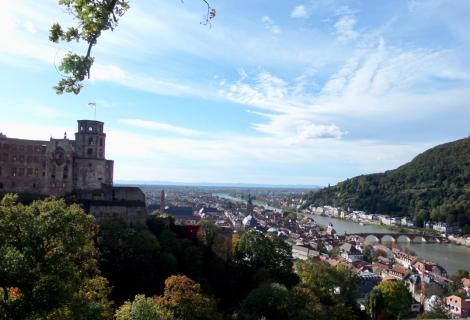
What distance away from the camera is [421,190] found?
122500 millimetres

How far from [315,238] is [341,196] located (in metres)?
71.9

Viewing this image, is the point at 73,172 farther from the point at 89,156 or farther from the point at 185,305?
the point at 185,305

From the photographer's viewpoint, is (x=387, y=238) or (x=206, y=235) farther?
(x=387, y=238)

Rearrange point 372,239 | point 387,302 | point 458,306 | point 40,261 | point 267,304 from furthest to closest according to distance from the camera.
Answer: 1. point 372,239
2. point 458,306
3. point 387,302
4. point 267,304
5. point 40,261

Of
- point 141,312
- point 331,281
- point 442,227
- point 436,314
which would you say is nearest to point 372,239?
point 442,227

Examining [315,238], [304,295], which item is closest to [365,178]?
[315,238]

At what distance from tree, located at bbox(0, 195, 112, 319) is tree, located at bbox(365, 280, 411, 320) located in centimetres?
2326

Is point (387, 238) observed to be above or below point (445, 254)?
above

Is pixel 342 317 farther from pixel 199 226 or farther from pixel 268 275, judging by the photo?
pixel 199 226

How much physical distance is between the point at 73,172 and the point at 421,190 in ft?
365

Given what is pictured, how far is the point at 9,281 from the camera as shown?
811 centimetres

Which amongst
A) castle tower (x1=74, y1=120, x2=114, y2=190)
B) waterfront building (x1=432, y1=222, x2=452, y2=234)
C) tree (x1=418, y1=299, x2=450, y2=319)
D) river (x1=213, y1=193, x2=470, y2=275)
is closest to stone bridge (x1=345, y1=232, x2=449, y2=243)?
river (x1=213, y1=193, x2=470, y2=275)

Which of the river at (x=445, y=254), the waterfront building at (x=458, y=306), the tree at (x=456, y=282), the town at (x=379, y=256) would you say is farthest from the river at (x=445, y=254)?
the waterfront building at (x=458, y=306)

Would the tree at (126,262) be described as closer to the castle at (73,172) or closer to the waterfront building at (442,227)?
the castle at (73,172)
